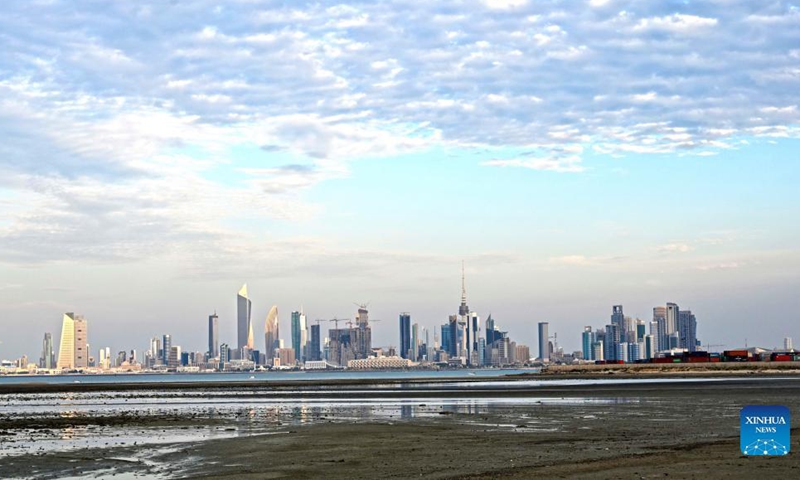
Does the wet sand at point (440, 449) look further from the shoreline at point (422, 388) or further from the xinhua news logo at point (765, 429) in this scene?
the shoreline at point (422, 388)

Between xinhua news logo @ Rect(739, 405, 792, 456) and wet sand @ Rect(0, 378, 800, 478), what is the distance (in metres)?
3.36

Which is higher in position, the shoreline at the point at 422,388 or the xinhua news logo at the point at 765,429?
the xinhua news logo at the point at 765,429

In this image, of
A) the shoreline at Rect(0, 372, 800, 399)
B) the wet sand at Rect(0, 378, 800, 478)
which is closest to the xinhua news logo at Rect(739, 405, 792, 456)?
the wet sand at Rect(0, 378, 800, 478)

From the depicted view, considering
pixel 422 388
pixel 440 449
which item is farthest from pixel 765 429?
pixel 422 388

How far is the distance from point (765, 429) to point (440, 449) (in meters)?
15.5

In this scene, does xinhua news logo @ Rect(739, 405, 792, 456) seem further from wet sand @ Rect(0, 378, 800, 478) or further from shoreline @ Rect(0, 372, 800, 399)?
shoreline @ Rect(0, 372, 800, 399)

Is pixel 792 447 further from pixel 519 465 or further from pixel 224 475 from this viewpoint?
pixel 224 475

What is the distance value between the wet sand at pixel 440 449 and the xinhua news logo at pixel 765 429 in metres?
3.36

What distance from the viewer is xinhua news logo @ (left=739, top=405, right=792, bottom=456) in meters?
19.1

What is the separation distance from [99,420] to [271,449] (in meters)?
24.9

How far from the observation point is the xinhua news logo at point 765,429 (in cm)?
1906

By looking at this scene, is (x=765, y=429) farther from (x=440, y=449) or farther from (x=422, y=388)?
(x=422, y=388)

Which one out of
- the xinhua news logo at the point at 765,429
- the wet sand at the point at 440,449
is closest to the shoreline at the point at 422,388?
the wet sand at the point at 440,449

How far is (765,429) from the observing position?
1947cm
